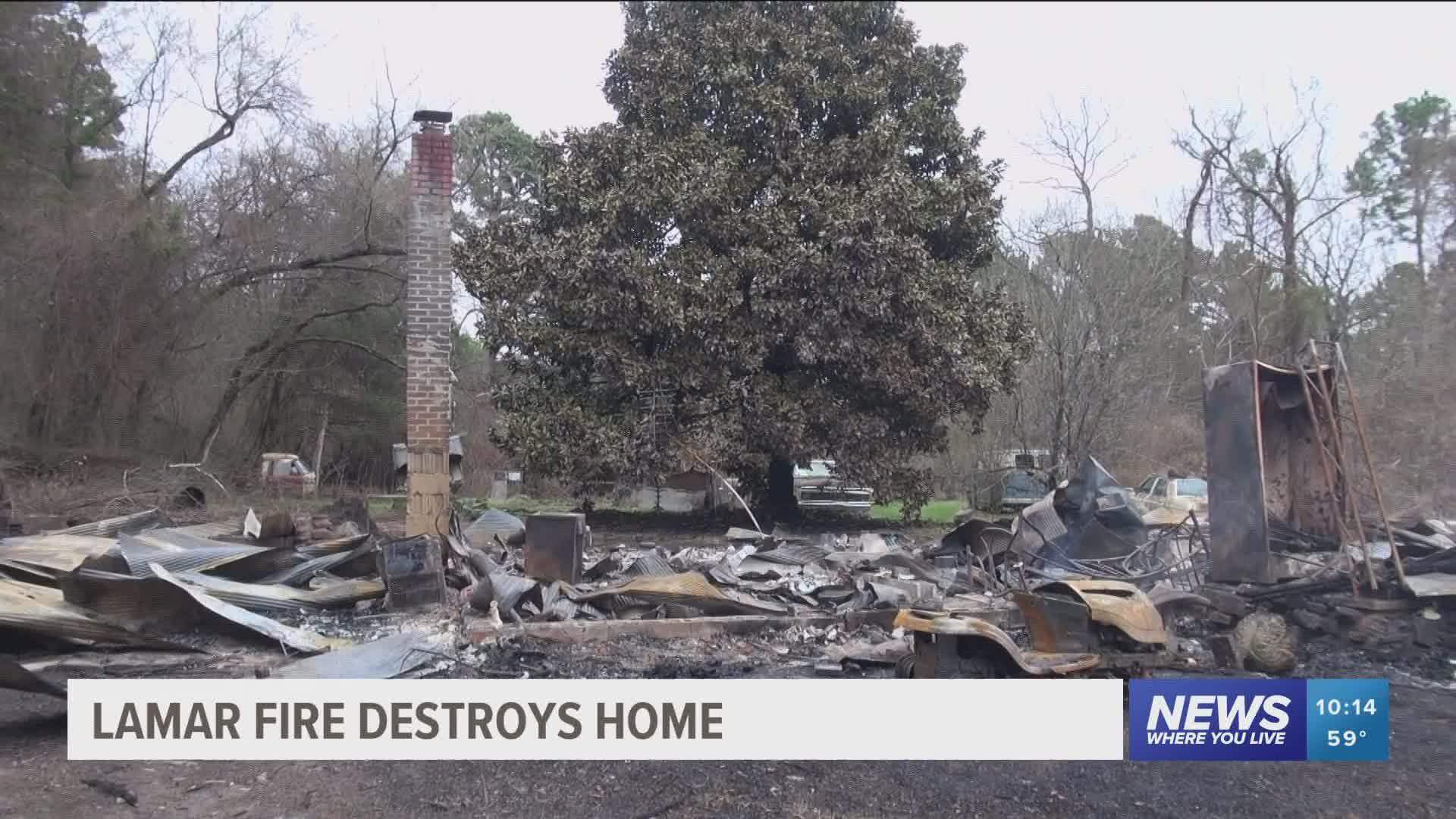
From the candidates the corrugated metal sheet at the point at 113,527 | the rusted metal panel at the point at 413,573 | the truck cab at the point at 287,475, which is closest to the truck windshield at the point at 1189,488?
the rusted metal panel at the point at 413,573

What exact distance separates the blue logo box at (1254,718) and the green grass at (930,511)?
13.3m

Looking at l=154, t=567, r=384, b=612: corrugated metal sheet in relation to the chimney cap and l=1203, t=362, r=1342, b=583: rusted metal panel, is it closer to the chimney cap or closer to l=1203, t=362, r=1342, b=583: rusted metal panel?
the chimney cap

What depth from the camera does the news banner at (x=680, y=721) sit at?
4422 millimetres

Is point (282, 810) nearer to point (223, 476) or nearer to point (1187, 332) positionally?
point (223, 476)

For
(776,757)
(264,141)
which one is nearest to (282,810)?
(776,757)

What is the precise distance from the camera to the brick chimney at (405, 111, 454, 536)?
1023 cm

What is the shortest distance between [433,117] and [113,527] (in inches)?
224

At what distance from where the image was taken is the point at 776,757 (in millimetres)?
4523

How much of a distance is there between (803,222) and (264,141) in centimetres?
1435

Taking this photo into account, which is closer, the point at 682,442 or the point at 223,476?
the point at 682,442

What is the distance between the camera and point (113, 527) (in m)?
10.5

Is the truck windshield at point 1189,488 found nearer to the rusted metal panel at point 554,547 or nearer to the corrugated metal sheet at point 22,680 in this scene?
the rusted metal panel at point 554,547

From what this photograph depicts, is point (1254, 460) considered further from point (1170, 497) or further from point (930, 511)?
point (930, 511)

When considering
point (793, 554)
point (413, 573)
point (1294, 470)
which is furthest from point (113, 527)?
point (1294, 470)
